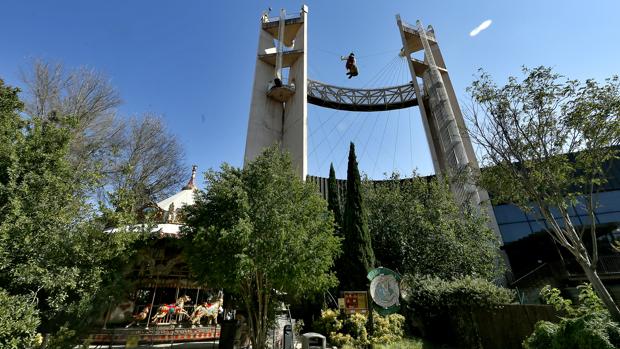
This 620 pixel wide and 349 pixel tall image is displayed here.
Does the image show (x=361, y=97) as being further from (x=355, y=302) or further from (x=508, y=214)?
(x=355, y=302)

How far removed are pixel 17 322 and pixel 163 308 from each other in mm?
7527

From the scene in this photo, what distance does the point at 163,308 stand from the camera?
1255 centimetres

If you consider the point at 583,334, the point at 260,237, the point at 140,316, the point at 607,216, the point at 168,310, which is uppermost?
the point at 607,216

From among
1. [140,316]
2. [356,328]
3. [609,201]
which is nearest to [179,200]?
[140,316]

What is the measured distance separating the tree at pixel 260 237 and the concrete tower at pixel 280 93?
9307 mm

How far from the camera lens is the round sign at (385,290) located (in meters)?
8.41

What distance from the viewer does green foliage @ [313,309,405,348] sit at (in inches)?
369

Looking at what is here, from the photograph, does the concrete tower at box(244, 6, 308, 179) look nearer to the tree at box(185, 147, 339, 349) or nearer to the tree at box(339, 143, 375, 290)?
the tree at box(339, 143, 375, 290)

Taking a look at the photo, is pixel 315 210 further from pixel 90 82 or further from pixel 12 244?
pixel 90 82

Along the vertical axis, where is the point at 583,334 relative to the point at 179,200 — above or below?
below

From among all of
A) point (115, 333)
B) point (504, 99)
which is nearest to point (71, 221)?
point (115, 333)

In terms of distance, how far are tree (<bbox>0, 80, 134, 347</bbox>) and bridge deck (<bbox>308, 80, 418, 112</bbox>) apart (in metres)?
22.9

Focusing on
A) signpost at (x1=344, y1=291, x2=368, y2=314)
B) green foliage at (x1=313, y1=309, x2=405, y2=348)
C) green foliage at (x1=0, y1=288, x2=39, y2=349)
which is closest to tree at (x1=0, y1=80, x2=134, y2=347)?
green foliage at (x1=0, y1=288, x2=39, y2=349)

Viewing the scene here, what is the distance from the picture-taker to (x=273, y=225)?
27.3 feet
